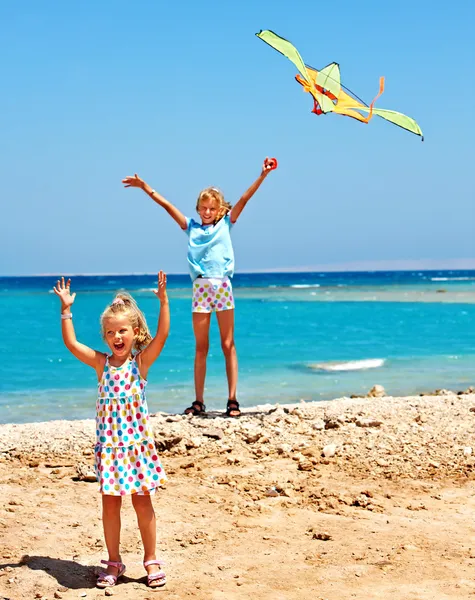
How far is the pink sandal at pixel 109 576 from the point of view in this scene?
382 cm

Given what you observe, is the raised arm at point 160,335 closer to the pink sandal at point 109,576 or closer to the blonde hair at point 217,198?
the pink sandal at point 109,576

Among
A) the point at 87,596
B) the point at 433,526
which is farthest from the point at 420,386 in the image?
the point at 87,596

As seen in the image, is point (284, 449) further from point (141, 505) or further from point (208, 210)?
point (141, 505)

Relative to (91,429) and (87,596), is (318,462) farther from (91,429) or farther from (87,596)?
(87,596)

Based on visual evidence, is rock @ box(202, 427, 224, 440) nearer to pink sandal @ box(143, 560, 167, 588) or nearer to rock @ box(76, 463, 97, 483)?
rock @ box(76, 463, 97, 483)

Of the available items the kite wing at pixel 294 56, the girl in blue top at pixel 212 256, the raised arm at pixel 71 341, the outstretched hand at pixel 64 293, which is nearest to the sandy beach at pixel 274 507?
A: the girl in blue top at pixel 212 256

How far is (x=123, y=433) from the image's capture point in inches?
154

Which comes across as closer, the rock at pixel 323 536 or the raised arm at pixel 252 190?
the rock at pixel 323 536

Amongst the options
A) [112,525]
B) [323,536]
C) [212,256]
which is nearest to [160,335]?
[112,525]

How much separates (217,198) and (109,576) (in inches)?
146

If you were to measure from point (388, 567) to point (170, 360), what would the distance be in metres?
11.0

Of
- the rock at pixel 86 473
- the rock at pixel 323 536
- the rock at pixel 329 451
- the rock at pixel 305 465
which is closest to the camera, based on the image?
the rock at pixel 323 536

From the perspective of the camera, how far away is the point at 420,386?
11.5m

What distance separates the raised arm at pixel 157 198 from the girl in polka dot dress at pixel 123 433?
102 inches
